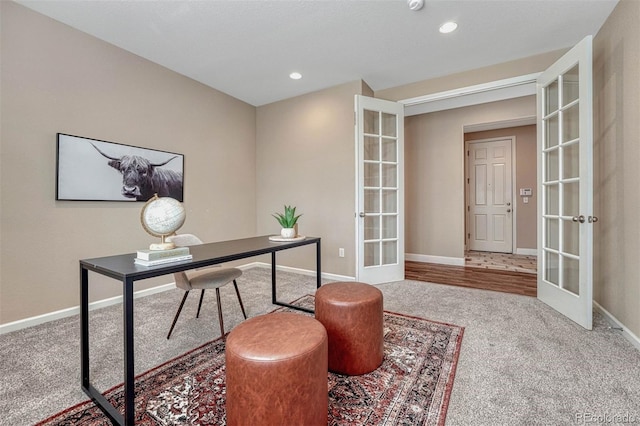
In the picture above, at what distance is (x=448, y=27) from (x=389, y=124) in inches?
51.2

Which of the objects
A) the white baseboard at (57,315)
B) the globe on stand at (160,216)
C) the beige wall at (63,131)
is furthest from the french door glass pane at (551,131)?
the white baseboard at (57,315)

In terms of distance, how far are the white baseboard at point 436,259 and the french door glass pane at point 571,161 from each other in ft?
8.24

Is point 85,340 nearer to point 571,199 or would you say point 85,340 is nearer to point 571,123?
point 571,199

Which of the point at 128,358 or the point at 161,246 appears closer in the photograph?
the point at 128,358

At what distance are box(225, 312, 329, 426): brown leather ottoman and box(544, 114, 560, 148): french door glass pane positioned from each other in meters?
2.95

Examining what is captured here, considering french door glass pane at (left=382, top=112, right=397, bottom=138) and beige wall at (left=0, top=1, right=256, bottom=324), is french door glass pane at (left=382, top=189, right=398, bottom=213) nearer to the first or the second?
french door glass pane at (left=382, top=112, right=397, bottom=138)

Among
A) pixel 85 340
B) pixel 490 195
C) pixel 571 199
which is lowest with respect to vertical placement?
pixel 85 340

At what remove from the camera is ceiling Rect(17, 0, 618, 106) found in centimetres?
225

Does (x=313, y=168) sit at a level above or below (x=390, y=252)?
above

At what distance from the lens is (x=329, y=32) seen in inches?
102

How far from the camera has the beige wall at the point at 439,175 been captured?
185 inches

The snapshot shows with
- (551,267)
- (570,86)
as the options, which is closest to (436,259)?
(551,267)

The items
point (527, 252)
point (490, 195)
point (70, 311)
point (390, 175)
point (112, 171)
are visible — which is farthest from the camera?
point (490, 195)

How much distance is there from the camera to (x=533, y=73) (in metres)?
2.97
